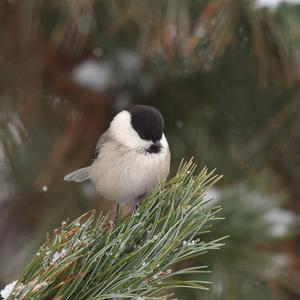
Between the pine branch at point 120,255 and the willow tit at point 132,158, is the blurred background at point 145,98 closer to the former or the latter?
the willow tit at point 132,158

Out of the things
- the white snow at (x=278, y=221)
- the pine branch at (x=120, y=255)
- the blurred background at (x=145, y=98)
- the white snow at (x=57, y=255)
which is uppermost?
the white snow at (x=57, y=255)

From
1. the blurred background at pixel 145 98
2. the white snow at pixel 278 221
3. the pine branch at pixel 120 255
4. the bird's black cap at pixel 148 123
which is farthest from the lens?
the blurred background at pixel 145 98

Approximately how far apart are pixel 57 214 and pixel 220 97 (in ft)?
1.94

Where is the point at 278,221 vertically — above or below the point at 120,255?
below

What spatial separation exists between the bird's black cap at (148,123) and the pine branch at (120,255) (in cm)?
52

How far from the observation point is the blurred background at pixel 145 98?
72.8 inches

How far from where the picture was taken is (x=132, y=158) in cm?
160

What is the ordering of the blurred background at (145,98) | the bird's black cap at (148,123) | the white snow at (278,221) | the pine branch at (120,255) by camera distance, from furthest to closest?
the blurred background at (145,98), the white snow at (278,221), the bird's black cap at (148,123), the pine branch at (120,255)

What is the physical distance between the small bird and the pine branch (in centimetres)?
52

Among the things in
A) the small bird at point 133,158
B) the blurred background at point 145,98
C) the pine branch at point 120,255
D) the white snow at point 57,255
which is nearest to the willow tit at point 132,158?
the small bird at point 133,158

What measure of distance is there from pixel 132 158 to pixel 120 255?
646 millimetres

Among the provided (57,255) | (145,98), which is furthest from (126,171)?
(57,255)

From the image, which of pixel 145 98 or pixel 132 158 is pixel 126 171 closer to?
pixel 132 158

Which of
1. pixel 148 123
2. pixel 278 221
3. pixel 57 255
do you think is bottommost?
pixel 278 221
